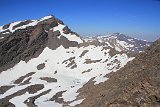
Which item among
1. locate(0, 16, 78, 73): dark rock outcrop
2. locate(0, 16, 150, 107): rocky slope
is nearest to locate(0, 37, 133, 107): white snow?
locate(0, 16, 150, 107): rocky slope

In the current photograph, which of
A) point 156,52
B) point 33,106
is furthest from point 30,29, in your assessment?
point 156,52

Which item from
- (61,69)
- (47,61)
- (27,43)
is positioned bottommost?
(61,69)

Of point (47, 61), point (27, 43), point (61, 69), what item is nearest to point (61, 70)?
point (61, 69)

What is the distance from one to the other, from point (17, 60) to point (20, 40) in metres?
12.4

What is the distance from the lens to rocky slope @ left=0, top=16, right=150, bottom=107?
3145 inches

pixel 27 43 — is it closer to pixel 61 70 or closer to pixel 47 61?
pixel 47 61

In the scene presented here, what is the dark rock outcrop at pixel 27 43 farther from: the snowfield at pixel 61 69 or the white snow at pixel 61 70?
the snowfield at pixel 61 69

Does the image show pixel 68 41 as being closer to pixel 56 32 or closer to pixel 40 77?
pixel 56 32

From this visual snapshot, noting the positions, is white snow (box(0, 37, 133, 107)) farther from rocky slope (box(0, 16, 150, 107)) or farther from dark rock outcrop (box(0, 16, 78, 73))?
dark rock outcrop (box(0, 16, 78, 73))

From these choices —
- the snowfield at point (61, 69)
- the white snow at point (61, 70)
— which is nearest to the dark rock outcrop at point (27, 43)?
the white snow at point (61, 70)

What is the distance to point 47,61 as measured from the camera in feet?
391

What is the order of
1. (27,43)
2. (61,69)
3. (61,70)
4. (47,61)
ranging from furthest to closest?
(27,43) < (47,61) < (61,69) < (61,70)

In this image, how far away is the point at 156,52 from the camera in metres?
38.4

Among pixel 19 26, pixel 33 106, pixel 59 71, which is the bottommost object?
pixel 33 106
